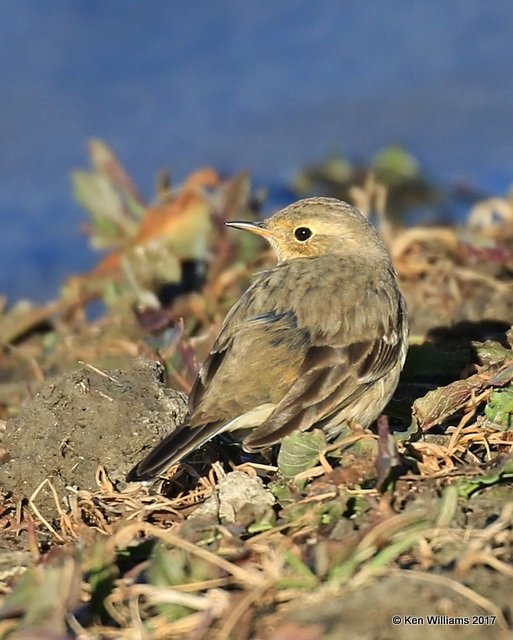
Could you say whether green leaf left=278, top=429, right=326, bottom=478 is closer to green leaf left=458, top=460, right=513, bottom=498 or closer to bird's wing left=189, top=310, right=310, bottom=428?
bird's wing left=189, top=310, right=310, bottom=428

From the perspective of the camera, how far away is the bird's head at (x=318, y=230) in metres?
7.23

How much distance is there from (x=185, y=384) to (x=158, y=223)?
9.77ft

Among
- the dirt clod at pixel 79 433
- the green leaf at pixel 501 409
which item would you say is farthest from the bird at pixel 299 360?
the green leaf at pixel 501 409

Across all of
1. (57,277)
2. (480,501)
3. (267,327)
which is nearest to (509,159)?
(57,277)

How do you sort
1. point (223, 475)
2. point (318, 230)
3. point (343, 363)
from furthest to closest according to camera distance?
point (318, 230) → point (343, 363) → point (223, 475)

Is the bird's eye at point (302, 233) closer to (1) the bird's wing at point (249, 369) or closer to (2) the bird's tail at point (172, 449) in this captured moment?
(1) the bird's wing at point (249, 369)

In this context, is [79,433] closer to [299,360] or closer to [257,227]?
[299,360]

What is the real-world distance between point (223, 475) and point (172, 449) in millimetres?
453

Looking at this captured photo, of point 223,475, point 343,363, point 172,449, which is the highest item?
point 343,363

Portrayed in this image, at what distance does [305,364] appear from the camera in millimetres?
5988

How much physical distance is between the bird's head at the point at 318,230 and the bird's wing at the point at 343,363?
653 millimetres

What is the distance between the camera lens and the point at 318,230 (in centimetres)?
727

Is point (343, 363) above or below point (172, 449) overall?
above

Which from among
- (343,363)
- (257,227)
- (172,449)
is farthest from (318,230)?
(172,449)
